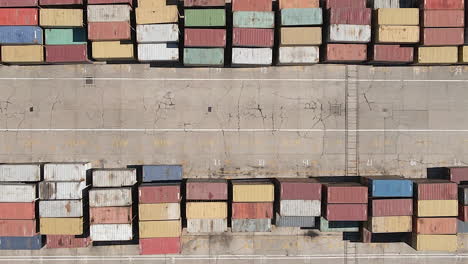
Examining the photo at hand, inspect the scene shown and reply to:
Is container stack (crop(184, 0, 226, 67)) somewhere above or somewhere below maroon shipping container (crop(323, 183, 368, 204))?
above

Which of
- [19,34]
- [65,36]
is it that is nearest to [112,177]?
[65,36]

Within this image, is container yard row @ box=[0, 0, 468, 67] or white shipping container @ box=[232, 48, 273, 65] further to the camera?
white shipping container @ box=[232, 48, 273, 65]

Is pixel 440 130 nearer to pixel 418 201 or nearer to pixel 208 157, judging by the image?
pixel 418 201

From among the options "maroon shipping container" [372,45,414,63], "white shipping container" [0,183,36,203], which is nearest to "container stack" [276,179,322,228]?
"maroon shipping container" [372,45,414,63]

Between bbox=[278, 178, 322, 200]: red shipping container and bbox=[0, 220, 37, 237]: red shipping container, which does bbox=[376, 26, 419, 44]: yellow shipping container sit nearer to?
bbox=[278, 178, 322, 200]: red shipping container

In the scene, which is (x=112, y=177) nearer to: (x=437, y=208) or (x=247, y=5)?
(x=247, y=5)

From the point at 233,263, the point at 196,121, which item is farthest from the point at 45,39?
the point at 233,263
